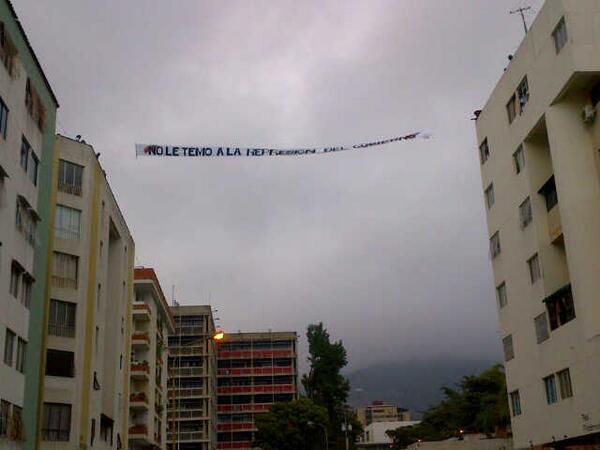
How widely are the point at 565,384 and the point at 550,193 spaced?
910cm

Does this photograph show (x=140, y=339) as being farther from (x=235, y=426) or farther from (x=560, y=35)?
(x=235, y=426)

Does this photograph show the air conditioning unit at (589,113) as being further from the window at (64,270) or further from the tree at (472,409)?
the tree at (472,409)

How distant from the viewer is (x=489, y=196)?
144 feet

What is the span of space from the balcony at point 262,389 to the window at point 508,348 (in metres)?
79.3

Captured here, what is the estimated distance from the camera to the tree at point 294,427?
8819cm

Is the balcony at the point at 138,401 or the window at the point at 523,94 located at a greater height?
the window at the point at 523,94

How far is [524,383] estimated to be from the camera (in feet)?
126

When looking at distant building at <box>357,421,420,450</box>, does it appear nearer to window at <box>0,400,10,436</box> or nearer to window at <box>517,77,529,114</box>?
window at <box>517,77,529,114</box>

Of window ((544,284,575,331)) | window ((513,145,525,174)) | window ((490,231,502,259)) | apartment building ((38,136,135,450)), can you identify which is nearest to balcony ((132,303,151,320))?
apartment building ((38,136,135,450))

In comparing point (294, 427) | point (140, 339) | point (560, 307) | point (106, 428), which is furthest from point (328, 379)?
point (560, 307)

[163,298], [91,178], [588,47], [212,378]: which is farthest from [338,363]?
[588,47]

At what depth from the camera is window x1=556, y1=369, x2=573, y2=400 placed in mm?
33281

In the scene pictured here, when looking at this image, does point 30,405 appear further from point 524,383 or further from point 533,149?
point 533,149

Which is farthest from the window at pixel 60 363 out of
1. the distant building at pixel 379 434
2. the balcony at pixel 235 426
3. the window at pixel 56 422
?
the distant building at pixel 379 434
